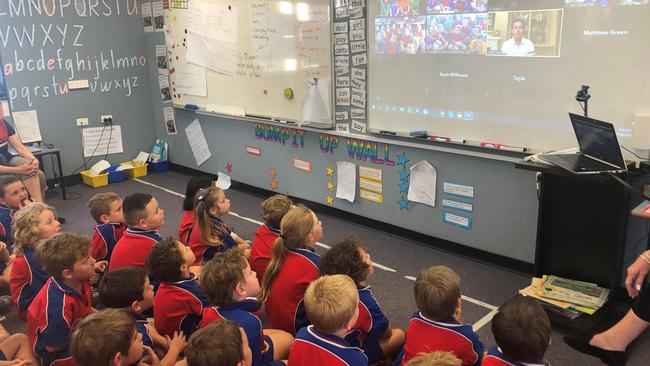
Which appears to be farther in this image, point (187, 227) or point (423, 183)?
point (423, 183)

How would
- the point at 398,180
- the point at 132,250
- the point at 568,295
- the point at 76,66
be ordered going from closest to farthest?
the point at 132,250 < the point at 568,295 < the point at 398,180 < the point at 76,66

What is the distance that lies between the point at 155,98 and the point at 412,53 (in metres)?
3.69

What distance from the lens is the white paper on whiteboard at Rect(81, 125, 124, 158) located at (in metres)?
5.89

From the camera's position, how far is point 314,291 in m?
1.74

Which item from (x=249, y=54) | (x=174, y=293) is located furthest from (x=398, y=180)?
(x=174, y=293)

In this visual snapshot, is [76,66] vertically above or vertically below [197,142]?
above

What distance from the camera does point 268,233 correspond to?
2795 millimetres

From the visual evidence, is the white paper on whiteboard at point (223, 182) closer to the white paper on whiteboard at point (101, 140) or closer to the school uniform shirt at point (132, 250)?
the white paper on whiteboard at point (101, 140)

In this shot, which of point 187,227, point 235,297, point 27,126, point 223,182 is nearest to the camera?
point 235,297

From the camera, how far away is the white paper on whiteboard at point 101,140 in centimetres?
589

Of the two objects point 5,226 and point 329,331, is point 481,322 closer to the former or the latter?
point 329,331

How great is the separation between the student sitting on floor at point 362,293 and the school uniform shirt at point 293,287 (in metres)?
0.14

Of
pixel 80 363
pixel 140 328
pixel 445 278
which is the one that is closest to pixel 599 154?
pixel 445 278

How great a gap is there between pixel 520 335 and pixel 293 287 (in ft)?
3.29
